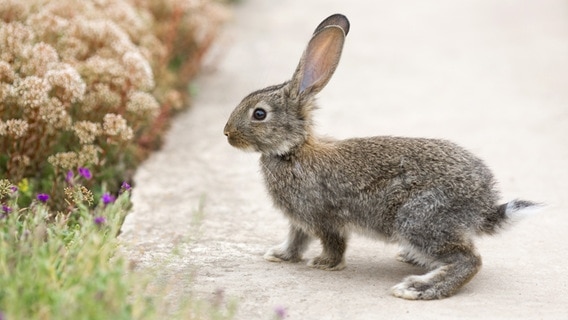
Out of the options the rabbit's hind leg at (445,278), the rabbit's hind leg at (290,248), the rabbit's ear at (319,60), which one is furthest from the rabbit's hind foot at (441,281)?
the rabbit's ear at (319,60)

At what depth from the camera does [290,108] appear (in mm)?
5590

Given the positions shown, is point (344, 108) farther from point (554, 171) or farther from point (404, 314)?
point (404, 314)

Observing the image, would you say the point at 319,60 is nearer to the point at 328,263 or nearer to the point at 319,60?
the point at 319,60

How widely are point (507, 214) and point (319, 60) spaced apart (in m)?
1.54

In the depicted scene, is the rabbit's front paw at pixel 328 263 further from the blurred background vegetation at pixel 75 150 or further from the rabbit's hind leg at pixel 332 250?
the blurred background vegetation at pixel 75 150

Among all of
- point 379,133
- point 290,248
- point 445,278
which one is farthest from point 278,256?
point 379,133

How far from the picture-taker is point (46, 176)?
21.2 feet

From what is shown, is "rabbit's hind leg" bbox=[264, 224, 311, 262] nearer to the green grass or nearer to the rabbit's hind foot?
the rabbit's hind foot

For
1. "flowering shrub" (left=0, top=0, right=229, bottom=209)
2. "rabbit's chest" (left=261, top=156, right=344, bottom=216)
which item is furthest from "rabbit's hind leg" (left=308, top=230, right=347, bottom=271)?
"flowering shrub" (left=0, top=0, right=229, bottom=209)

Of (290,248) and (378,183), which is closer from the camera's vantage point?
(378,183)

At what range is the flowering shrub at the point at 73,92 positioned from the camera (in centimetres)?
584

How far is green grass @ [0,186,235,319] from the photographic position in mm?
3637

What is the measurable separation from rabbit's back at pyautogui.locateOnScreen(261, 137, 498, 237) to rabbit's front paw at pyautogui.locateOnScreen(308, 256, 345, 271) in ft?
0.73

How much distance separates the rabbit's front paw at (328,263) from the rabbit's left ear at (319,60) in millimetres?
1051
